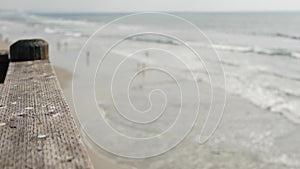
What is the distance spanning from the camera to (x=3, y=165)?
40.7 inches

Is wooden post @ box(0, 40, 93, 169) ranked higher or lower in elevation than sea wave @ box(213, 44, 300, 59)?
higher

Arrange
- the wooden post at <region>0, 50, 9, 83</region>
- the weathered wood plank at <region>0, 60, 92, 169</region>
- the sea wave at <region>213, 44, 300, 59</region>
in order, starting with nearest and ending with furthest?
the weathered wood plank at <region>0, 60, 92, 169</region>, the wooden post at <region>0, 50, 9, 83</region>, the sea wave at <region>213, 44, 300, 59</region>

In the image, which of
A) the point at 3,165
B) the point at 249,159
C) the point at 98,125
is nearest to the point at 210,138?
the point at 249,159

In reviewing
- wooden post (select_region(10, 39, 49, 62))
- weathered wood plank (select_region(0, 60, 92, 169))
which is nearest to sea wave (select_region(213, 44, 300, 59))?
wooden post (select_region(10, 39, 49, 62))

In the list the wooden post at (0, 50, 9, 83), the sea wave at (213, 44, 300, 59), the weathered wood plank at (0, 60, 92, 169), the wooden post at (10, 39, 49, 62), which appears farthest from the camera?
the sea wave at (213, 44, 300, 59)

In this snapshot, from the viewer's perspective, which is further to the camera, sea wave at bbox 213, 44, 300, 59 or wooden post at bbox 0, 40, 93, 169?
sea wave at bbox 213, 44, 300, 59

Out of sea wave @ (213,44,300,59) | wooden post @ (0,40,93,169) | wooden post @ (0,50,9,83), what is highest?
wooden post @ (0,40,93,169)

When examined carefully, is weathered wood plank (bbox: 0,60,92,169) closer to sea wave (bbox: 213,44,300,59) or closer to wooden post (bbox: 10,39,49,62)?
wooden post (bbox: 10,39,49,62)

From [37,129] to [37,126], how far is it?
4 centimetres

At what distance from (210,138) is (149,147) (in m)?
1.79

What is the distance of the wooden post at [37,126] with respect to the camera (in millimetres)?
1056

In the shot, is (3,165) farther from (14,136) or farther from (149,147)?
(149,147)

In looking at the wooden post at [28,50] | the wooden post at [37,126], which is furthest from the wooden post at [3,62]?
the wooden post at [37,126]

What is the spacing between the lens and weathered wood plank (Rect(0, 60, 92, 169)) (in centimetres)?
105
